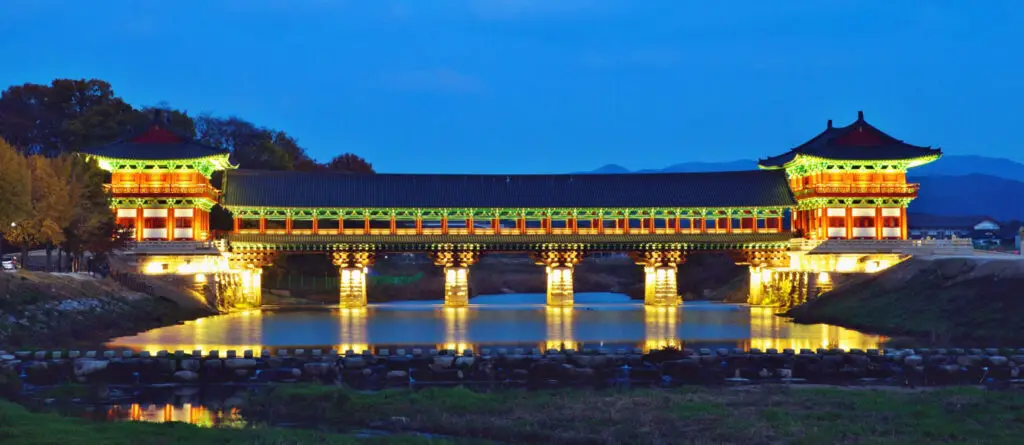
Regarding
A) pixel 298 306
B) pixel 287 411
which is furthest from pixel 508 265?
pixel 287 411

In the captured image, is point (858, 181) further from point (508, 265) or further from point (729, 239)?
point (508, 265)

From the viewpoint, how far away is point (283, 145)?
418 ft

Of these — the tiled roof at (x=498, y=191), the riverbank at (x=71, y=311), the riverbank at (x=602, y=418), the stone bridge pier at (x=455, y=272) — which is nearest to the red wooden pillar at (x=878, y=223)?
the tiled roof at (x=498, y=191)

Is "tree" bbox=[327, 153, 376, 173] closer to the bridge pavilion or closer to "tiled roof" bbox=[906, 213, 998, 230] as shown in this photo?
the bridge pavilion

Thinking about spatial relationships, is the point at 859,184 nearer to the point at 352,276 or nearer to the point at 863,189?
the point at 863,189

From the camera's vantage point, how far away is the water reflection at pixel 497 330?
48.7 meters

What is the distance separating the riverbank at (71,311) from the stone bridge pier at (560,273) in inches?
1033

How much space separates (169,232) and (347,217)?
12.6 meters

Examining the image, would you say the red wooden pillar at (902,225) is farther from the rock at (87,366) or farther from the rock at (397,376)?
the rock at (87,366)

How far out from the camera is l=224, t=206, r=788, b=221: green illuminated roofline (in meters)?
80.8

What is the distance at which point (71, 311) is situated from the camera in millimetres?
52281

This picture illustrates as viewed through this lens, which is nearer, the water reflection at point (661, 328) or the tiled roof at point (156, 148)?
the water reflection at point (661, 328)

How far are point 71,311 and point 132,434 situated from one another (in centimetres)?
3012

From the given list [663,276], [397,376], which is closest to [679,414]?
[397,376]
